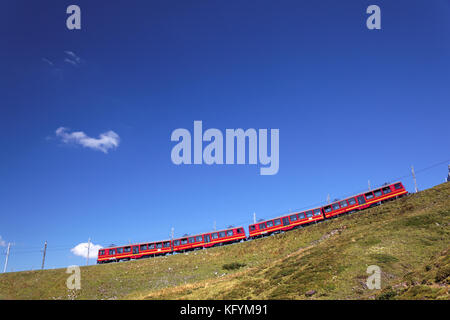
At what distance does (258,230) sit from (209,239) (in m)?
10.9

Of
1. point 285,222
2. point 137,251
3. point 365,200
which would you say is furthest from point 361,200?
point 137,251

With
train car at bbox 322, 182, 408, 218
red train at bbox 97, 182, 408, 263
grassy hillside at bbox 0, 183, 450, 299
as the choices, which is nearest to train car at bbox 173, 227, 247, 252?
red train at bbox 97, 182, 408, 263

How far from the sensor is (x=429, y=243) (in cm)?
2944

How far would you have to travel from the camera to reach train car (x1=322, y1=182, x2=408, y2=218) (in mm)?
49938

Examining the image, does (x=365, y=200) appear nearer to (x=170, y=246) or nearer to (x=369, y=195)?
(x=369, y=195)

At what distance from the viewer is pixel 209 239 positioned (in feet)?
198

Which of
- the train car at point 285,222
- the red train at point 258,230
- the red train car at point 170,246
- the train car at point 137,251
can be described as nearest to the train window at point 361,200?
the red train at point 258,230

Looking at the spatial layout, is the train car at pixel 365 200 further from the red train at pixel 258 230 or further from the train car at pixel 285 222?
the train car at pixel 285 222
